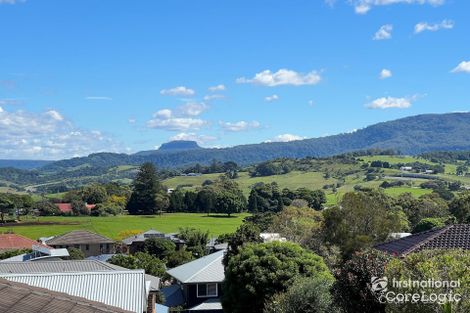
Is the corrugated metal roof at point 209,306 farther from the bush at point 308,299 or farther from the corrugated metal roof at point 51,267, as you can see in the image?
the bush at point 308,299

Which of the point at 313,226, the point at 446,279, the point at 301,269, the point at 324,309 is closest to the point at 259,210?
the point at 313,226

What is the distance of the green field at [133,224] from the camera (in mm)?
76125

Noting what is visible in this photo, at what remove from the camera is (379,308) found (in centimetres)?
1221

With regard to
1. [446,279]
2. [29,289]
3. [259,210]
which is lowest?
[259,210]

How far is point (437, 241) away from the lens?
19.3 metres

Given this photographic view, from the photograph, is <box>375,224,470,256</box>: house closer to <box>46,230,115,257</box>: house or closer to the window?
the window

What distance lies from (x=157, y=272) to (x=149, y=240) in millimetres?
20684

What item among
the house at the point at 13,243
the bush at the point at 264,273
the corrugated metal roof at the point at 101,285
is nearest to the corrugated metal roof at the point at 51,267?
the corrugated metal roof at the point at 101,285

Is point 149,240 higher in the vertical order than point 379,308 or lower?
lower

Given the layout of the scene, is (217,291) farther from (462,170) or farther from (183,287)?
(462,170)

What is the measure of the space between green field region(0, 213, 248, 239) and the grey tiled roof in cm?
712

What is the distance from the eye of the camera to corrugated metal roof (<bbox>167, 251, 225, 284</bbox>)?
1268 inches

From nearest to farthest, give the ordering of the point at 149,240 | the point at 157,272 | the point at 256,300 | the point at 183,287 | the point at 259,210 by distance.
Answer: the point at 256,300 → the point at 183,287 → the point at 157,272 → the point at 149,240 → the point at 259,210

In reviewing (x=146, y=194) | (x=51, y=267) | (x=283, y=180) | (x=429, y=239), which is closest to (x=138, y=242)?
(x=146, y=194)
